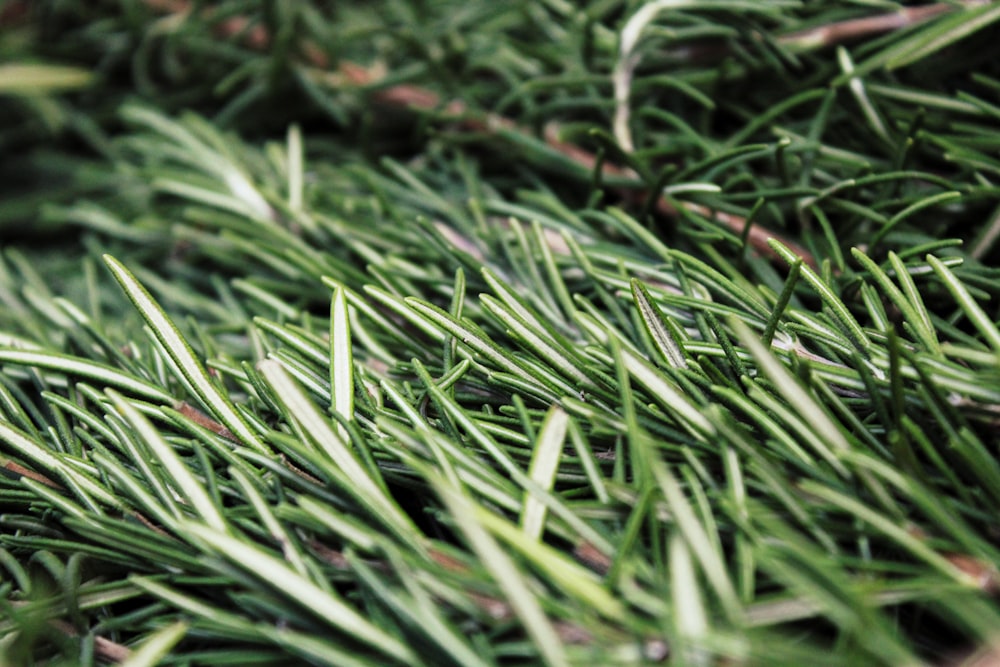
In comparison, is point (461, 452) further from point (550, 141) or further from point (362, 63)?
point (362, 63)

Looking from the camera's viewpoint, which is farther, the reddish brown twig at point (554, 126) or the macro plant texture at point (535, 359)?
the reddish brown twig at point (554, 126)

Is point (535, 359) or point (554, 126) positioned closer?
point (535, 359)

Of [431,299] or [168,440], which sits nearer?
[168,440]

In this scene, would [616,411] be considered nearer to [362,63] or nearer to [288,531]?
[288,531]

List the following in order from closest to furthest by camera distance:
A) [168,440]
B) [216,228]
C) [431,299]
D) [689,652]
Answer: [689,652], [168,440], [431,299], [216,228]

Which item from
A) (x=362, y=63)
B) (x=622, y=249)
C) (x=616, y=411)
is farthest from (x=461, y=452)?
(x=362, y=63)

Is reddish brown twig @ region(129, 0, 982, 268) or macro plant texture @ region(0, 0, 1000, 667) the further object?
reddish brown twig @ region(129, 0, 982, 268)

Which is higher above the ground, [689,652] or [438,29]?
[438,29]

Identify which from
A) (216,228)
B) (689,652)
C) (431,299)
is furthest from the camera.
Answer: (216,228)
